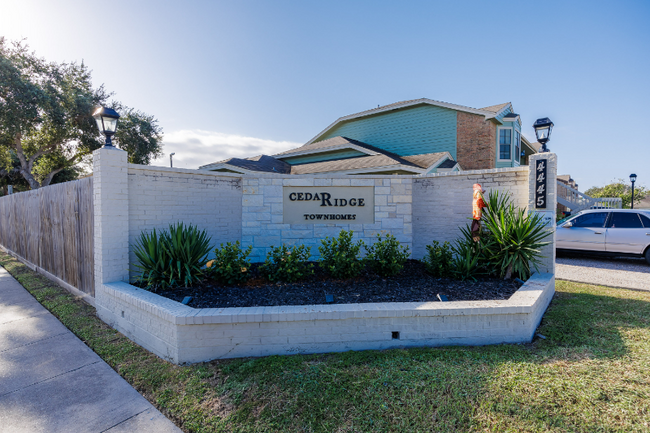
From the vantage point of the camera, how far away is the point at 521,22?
27.8 ft

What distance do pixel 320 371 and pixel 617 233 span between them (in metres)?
10.4

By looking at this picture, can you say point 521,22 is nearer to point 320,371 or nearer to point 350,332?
point 350,332

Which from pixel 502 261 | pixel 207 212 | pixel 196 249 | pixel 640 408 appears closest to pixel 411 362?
pixel 640 408

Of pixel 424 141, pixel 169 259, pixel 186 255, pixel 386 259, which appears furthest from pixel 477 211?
pixel 424 141

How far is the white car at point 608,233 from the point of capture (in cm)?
919

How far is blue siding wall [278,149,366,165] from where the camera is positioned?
16.2 m

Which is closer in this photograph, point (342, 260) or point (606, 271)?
point (342, 260)

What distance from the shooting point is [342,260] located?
217 inches

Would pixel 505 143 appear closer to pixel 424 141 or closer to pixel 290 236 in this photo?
pixel 424 141

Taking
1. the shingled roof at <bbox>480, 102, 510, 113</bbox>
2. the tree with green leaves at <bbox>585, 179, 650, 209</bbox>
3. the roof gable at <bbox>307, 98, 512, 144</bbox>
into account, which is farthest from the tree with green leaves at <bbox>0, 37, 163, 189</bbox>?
the tree with green leaves at <bbox>585, 179, 650, 209</bbox>

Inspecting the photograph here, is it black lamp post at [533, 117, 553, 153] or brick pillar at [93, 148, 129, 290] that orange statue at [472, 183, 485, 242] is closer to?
black lamp post at [533, 117, 553, 153]

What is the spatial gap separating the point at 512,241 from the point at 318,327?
376 cm

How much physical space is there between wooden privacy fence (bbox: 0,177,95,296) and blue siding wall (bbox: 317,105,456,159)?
15605mm

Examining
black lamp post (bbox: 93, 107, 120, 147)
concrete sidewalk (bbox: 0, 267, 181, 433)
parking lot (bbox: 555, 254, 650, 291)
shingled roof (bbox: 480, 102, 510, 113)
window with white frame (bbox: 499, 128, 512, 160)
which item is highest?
shingled roof (bbox: 480, 102, 510, 113)
